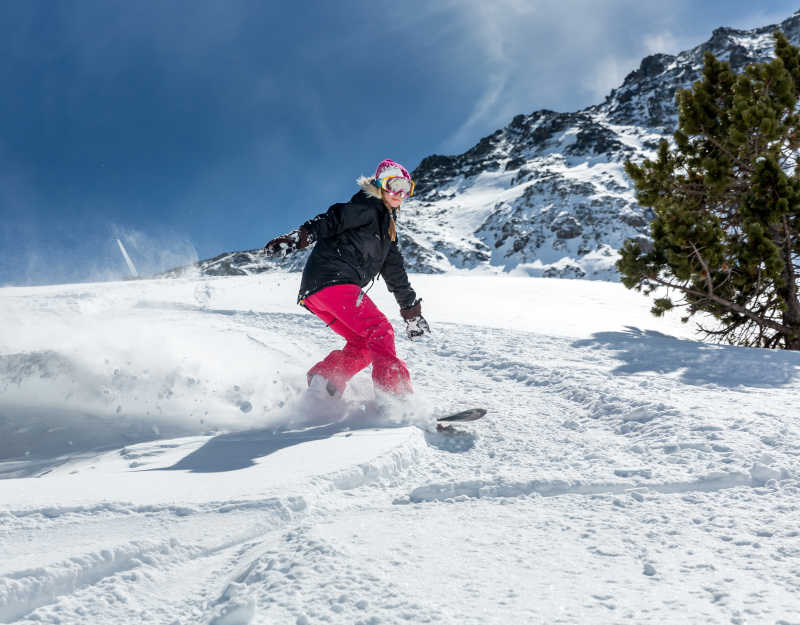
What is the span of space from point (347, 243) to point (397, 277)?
0.57 m

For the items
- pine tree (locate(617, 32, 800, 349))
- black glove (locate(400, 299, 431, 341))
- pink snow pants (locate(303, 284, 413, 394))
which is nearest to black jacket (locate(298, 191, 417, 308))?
pink snow pants (locate(303, 284, 413, 394))

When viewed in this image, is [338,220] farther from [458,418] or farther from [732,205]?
[732,205]

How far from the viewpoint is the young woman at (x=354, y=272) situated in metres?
3.23

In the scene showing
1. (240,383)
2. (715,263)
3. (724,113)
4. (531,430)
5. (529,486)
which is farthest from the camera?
(724,113)

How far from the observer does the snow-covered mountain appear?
120750 millimetres

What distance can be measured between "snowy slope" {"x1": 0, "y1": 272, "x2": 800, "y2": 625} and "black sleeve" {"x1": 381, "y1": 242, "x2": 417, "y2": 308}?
26.6 inches

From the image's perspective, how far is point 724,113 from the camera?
27.6 feet

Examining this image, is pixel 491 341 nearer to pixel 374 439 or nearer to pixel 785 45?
pixel 374 439

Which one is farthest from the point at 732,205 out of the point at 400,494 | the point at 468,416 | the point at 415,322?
the point at 400,494

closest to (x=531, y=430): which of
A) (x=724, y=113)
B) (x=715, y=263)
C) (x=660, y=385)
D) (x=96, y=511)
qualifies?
(x=660, y=385)

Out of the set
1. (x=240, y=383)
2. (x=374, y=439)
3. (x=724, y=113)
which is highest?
(x=724, y=113)

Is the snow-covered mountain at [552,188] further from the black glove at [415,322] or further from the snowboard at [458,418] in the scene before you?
the snowboard at [458,418]

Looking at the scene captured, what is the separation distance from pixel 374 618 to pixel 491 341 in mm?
4048

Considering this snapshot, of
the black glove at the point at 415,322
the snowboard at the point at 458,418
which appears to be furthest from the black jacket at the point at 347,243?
the snowboard at the point at 458,418
